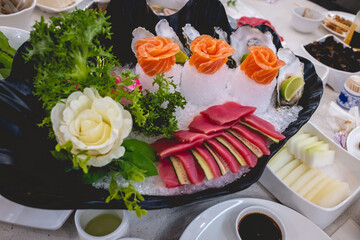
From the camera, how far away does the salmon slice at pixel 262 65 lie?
1.11 m

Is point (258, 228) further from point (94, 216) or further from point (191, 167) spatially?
point (94, 216)

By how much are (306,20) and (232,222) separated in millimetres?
2004

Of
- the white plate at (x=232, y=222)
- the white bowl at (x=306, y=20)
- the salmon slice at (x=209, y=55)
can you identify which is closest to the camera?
the white plate at (x=232, y=222)

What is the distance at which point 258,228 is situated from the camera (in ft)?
3.12

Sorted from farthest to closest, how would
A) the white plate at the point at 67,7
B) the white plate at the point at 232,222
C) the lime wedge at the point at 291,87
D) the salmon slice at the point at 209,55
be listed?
the white plate at the point at 67,7 → the lime wedge at the point at 291,87 → the salmon slice at the point at 209,55 → the white plate at the point at 232,222

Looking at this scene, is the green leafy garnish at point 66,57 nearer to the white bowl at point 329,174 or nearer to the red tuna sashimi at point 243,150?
the red tuna sashimi at point 243,150

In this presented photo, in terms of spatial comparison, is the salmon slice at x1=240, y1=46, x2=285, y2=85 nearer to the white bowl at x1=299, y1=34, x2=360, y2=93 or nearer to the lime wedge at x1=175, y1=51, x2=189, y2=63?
the lime wedge at x1=175, y1=51, x2=189, y2=63

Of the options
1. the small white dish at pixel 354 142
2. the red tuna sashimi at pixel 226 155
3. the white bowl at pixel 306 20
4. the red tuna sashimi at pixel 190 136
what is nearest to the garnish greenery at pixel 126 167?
the red tuna sashimi at pixel 190 136

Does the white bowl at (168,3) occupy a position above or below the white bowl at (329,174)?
above

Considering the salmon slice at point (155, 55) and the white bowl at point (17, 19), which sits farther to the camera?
the white bowl at point (17, 19)

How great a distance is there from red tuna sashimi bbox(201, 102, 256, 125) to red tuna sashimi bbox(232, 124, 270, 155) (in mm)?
38

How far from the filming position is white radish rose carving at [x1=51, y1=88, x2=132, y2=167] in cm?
73

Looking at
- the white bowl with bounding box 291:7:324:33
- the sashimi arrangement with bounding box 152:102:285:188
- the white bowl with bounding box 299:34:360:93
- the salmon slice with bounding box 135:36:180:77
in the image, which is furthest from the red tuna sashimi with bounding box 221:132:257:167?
the white bowl with bounding box 291:7:324:33

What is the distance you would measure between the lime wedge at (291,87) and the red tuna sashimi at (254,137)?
332mm
